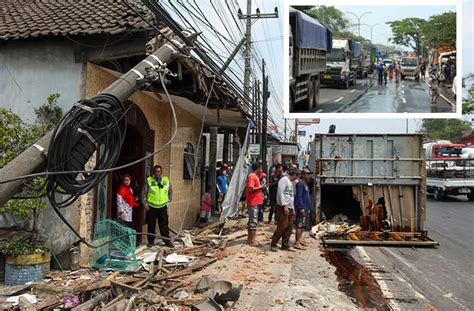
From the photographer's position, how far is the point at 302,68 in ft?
41.1

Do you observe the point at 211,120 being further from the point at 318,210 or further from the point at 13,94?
the point at 13,94

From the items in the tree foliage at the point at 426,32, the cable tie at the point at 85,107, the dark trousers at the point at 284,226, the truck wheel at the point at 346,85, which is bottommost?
the dark trousers at the point at 284,226

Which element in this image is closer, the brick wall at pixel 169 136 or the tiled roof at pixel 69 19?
the tiled roof at pixel 69 19


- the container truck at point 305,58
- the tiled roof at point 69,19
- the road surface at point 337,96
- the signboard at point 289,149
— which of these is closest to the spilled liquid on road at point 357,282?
the container truck at point 305,58

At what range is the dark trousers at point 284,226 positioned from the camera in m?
10.0

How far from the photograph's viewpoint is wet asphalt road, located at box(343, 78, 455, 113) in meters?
11.4

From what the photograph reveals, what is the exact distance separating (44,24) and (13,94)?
4.44 feet

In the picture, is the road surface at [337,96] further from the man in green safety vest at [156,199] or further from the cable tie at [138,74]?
the cable tie at [138,74]

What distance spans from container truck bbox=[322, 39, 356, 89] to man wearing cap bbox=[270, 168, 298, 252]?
5.60m

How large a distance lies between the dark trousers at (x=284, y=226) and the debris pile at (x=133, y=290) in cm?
185

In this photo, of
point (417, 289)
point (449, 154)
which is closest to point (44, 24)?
point (417, 289)

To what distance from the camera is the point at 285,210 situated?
10.0m

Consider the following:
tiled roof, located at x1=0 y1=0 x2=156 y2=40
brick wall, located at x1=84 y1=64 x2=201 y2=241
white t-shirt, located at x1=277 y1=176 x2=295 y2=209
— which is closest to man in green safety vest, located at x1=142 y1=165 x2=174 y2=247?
brick wall, located at x1=84 y1=64 x2=201 y2=241

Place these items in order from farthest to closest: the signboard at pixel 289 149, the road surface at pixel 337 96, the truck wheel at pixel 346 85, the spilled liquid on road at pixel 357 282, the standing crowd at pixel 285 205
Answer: the signboard at pixel 289 149, the truck wheel at pixel 346 85, the road surface at pixel 337 96, the standing crowd at pixel 285 205, the spilled liquid on road at pixel 357 282
